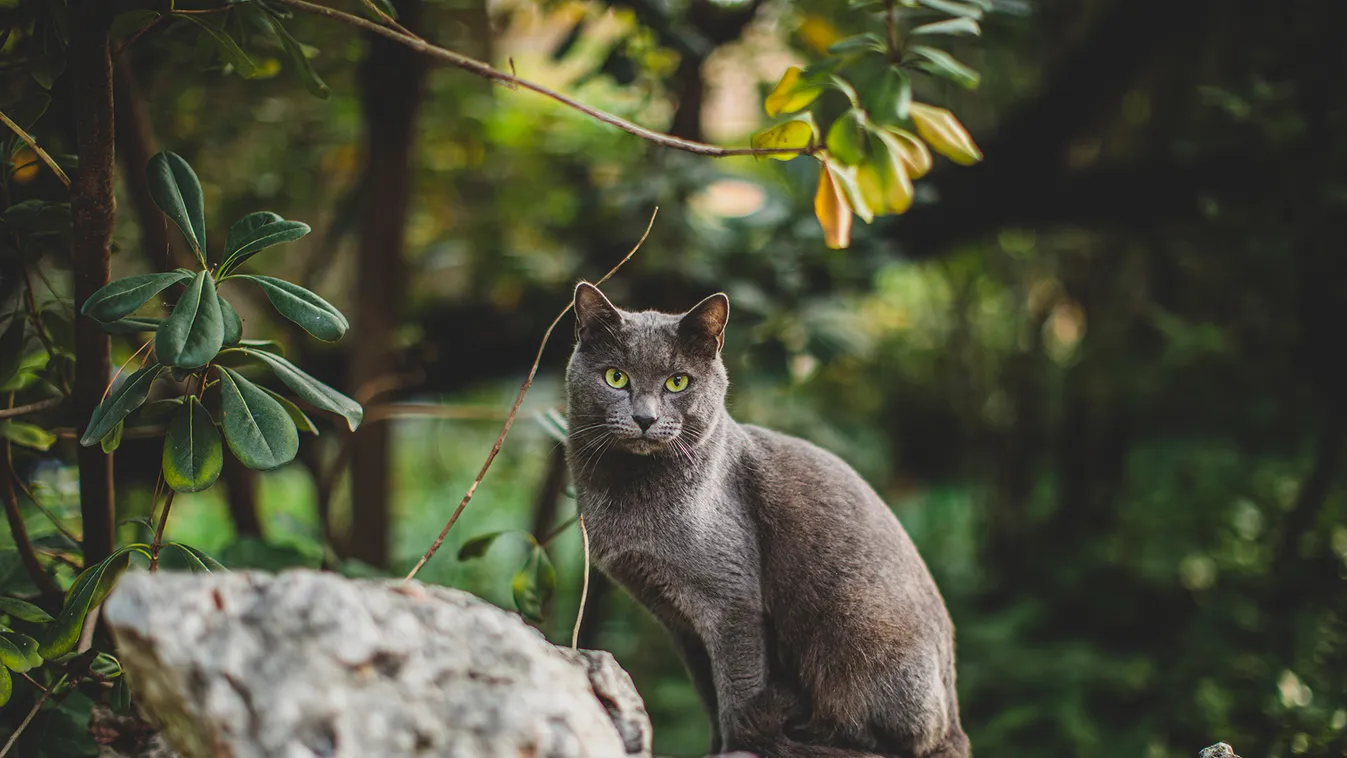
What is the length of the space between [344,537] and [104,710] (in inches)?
70.8

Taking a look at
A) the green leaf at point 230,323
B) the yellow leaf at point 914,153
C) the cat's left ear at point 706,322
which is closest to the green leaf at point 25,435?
the green leaf at point 230,323

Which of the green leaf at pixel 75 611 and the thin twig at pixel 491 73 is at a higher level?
the thin twig at pixel 491 73

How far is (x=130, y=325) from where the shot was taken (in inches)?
53.4

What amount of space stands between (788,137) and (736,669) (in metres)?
0.94

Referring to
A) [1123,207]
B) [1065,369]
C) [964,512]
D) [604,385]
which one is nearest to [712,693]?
[604,385]

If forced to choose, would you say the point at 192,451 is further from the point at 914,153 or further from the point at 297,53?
the point at 914,153

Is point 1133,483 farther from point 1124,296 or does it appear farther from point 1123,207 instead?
point 1123,207

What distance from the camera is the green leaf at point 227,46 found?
4.97 feet

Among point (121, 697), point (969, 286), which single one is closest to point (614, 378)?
point (121, 697)

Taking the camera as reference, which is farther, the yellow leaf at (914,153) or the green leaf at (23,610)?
the yellow leaf at (914,153)

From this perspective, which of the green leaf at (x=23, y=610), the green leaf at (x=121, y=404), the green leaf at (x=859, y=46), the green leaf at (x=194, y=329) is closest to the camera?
the green leaf at (x=194, y=329)

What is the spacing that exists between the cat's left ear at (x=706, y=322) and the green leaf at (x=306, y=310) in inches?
24.6

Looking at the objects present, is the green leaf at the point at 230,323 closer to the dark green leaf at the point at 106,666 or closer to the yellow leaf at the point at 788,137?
the dark green leaf at the point at 106,666

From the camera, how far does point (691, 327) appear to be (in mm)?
1771
